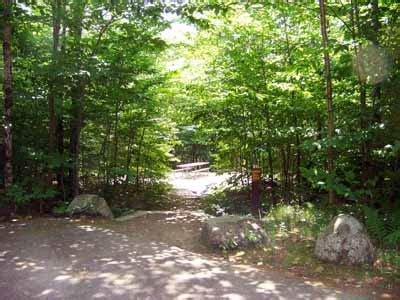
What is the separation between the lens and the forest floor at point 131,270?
3.57 meters

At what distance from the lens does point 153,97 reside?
1006 cm

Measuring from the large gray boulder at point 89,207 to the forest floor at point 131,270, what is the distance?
3.59ft

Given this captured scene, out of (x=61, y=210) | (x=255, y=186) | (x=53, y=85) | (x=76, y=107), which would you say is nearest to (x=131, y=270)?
(x=61, y=210)

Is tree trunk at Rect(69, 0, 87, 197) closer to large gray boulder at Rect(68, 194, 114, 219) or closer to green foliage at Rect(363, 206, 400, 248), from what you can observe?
large gray boulder at Rect(68, 194, 114, 219)

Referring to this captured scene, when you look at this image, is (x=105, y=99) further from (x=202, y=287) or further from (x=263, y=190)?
(x=202, y=287)

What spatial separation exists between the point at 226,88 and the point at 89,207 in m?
3.94

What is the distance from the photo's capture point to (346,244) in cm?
450

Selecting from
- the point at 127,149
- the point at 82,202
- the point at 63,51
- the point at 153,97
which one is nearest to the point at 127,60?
the point at 63,51

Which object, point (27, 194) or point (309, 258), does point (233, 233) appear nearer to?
point (309, 258)

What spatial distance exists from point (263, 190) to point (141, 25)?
217 inches

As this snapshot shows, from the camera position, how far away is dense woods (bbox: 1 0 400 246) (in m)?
5.42

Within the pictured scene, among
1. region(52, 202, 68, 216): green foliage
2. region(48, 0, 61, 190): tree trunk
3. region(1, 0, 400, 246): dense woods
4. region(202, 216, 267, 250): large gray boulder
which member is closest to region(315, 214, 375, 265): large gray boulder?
region(1, 0, 400, 246): dense woods

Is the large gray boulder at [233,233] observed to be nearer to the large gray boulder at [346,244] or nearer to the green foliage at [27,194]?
the large gray boulder at [346,244]

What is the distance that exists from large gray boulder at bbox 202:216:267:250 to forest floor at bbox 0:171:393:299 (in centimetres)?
20
